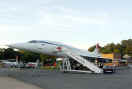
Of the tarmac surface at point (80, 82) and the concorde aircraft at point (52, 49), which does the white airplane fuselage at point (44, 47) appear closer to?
the concorde aircraft at point (52, 49)

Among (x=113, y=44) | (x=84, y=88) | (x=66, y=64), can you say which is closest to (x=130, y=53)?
(x=113, y=44)

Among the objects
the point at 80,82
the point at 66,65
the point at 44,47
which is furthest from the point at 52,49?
the point at 80,82

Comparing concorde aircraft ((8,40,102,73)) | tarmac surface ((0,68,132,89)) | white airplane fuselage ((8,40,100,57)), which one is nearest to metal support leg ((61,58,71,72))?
concorde aircraft ((8,40,102,73))

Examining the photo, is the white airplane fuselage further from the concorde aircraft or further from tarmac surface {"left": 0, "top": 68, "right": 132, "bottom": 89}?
tarmac surface {"left": 0, "top": 68, "right": 132, "bottom": 89}

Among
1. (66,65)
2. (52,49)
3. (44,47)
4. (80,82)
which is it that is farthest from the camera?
(66,65)

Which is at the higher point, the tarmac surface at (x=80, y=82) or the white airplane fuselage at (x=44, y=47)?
the white airplane fuselage at (x=44, y=47)

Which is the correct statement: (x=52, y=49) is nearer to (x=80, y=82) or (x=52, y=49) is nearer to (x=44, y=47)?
(x=44, y=47)

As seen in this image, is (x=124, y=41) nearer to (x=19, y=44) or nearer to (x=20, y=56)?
(x=20, y=56)

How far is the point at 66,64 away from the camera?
25.9m

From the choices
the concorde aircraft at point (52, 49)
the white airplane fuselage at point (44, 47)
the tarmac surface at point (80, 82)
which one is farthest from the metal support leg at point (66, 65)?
the tarmac surface at point (80, 82)

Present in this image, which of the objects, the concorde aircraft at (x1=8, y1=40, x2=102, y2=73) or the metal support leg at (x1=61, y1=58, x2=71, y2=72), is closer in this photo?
the concorde aircraft at (x1=8, y1=40, x2=102, y2=73)

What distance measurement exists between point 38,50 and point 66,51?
3814 mm

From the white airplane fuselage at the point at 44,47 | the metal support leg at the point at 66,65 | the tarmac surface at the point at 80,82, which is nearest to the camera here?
the tarmac surface at the point at 80,82

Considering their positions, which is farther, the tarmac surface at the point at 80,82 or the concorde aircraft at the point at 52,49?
the concorde aircraft at the point at 52,49
